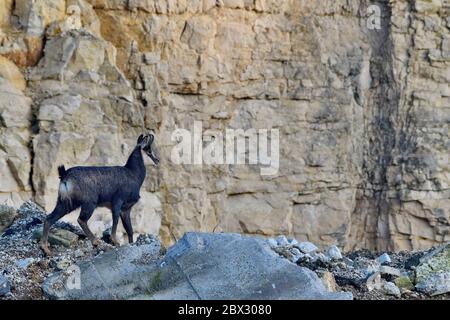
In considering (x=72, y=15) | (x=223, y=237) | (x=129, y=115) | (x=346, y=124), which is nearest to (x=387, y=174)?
(x=346, y=124)

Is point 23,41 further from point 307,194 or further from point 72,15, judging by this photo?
point 307,194

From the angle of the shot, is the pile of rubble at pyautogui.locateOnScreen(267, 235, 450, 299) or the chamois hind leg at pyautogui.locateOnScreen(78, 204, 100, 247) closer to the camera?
the pile of rubble at pyautogui.locateOnScreen(267, 235, 450, 299)

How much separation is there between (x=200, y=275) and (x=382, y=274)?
220cm

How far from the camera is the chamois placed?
1171 cm

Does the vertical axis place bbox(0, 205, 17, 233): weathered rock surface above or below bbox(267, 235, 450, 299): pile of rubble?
above

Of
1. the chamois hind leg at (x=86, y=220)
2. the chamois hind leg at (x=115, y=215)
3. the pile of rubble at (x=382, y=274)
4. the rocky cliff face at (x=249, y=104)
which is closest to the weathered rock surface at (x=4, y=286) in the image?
the chamois hind leg at (x=86, y=220)

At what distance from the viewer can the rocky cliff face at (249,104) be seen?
20500 mm

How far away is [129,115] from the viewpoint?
21.7 metres

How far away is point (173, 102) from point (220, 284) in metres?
13.1

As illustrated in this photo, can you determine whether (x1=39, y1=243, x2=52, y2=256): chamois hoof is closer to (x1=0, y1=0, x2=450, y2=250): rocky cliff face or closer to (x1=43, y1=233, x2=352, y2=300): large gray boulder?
(x1=43, y1=233, x2=352, y2=300): large gray boulder

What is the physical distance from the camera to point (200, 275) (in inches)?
409

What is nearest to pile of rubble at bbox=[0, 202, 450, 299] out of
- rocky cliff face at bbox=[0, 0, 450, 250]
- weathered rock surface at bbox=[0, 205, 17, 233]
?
weathered rock surface at bbox=[0, 205, 17, 233]

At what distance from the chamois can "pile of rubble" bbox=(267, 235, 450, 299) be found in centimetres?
182

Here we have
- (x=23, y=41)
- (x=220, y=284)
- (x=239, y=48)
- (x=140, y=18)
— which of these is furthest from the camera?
(x=239, y=48)
